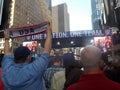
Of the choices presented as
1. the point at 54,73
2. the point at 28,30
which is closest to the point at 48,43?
the point at 28,30

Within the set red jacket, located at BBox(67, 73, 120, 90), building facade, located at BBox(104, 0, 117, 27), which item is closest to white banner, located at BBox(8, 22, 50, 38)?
red jacket, located at BBox(67, 73, 120, 90)

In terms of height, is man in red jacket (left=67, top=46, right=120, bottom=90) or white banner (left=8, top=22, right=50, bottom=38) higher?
white banner (left=8, top=22, right=50, bottom=38)

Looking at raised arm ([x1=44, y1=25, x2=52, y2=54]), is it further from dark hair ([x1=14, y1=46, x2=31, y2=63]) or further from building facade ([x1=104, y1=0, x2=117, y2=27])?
building facade ([x1=104, y1=0, x2=117, y2=27])

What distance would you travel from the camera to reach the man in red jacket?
3120 millimetres

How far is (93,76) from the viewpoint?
3.17 metres

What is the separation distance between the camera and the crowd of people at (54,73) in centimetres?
318

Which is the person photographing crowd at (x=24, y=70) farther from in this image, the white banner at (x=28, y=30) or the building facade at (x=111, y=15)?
the building facade at (x=111, y=15)

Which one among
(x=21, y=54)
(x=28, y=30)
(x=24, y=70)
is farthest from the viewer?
(x=28, y=30)

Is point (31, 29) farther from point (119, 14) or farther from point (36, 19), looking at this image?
point (36, 19)

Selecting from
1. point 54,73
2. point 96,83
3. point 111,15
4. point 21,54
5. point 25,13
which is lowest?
point 54,73

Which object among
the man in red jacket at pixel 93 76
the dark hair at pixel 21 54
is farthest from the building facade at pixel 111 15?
the man in red jacket at pixel 93 76

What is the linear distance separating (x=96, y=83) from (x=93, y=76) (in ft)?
0.27

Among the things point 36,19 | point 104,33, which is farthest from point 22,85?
point 36,19

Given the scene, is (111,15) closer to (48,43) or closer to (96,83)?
(48,43)
